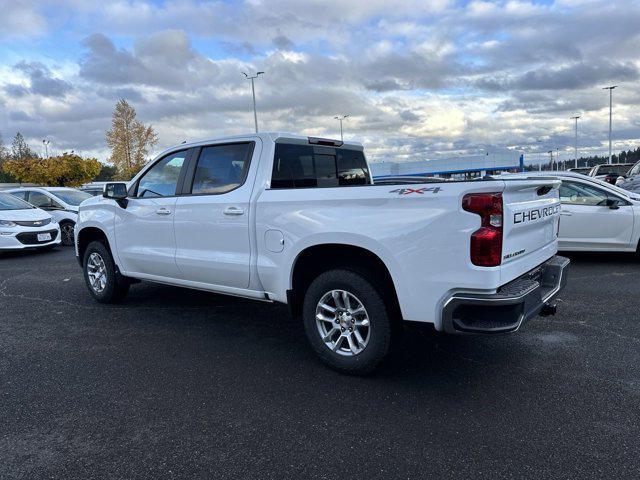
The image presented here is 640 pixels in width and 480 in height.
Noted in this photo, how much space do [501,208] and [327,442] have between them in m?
1.82

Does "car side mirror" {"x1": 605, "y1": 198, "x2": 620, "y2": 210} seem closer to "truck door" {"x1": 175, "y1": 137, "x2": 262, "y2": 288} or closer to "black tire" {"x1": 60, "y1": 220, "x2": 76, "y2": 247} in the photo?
"truck door" {"x1": 175, "y1": 137, "x2": 262, "y2": 288}

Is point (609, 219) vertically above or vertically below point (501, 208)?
below

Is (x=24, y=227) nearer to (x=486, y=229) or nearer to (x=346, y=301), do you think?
(x=346, y=301)

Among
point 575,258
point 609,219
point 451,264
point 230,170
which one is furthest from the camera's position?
point 575,258

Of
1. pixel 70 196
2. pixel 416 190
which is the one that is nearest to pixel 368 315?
pixel 416 190

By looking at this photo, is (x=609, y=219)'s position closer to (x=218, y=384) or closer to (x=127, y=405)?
(x=218, y=384)

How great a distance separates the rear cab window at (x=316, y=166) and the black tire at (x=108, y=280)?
2.84 meters

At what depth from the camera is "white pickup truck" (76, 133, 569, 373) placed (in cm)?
322

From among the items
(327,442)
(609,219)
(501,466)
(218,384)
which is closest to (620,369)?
(501,466)

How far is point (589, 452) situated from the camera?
2811mm

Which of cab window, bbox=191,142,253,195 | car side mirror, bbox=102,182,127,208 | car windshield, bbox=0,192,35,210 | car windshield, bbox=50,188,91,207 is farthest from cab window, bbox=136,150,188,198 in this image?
car windshield, bbox=50,188,91,207

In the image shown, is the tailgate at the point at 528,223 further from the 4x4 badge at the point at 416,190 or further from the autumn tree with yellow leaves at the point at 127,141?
the autumn tree with yellow leaves at the point at 127,141

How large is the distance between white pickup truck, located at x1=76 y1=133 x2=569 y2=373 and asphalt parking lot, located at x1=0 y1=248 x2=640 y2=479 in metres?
0.50

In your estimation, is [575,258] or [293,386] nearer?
[293,386]
